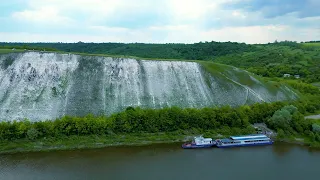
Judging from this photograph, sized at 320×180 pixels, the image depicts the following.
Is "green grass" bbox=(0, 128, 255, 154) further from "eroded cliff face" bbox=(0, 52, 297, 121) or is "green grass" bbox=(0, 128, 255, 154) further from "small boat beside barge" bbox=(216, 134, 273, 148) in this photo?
"eroded cliff face" bbox=(0, 52, 297, 121)

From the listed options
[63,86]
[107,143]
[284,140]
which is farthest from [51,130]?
[284,140]

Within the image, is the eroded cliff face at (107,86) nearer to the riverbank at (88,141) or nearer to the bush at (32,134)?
the bush at (32,134)

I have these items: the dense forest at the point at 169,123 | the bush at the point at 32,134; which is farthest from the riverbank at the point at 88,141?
the dense forest at the point at 169,123

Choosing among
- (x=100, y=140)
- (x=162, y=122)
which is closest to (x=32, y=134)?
(x=100, y=140)

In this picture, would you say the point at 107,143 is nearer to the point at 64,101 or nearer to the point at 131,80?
the point at 64,101

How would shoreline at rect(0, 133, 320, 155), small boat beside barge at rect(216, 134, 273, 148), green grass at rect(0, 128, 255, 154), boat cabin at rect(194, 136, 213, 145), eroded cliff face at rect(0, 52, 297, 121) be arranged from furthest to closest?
eroded cliff face at rect(0, 52, 297, 121) → small boat beside barge at rect(216, 134, 273, 148) → boat cabin at rect(194, 136, 213, 145) → green grass at rect(0, 128, 255, 154) → shoreline at rect(0, 133, 320, 155)

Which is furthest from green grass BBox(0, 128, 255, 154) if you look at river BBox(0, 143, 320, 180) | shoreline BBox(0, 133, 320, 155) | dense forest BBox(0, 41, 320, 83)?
dense forest BBox(0, 41, 320, 83)

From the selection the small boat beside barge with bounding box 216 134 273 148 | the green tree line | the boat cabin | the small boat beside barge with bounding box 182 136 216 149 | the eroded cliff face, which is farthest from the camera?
the eroded cliff face
